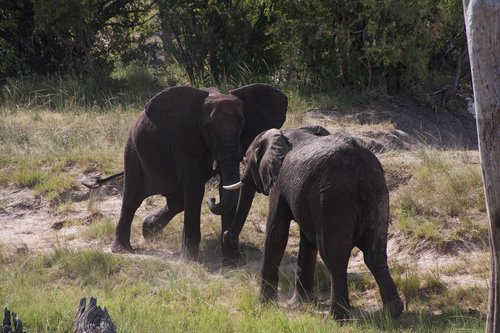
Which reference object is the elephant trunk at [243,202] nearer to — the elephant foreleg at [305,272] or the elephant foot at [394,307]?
the elephant foreleg at [305,272]

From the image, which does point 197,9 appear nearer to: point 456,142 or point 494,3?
point 456,142

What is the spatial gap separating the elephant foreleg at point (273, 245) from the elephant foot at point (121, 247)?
2336 mm

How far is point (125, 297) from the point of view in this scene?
25.8 ft

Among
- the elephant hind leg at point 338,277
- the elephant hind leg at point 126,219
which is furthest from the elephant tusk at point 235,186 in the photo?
the elephant hind leg at point 126,219

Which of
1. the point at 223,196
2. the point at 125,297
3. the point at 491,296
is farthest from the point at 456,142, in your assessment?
the point at 491,296

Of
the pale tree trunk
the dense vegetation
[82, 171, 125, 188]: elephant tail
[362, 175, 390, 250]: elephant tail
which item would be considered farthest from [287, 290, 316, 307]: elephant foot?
the dense vegetation

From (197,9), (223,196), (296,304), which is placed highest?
(197,9)

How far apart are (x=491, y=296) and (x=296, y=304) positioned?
98.1 inches

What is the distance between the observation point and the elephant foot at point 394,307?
693 centimetres

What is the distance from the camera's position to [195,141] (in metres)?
9.29

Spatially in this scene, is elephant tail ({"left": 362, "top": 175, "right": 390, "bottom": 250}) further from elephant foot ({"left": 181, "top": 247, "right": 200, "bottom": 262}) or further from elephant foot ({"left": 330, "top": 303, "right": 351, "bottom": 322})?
elephant foot ({"left": 181, "top": 247, "right": 200, "bottom": 262})

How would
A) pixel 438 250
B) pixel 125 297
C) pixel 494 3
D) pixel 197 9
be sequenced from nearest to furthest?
pixel 494 3, pixel 125 297, pixel 438 250, pixel 197 9

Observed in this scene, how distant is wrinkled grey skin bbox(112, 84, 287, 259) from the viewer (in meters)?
8.96

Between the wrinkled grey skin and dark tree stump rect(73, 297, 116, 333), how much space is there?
A: 2641 mm
